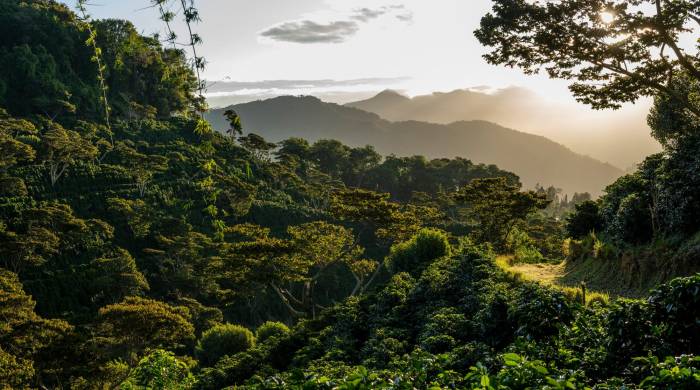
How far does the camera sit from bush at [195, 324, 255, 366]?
20.2m

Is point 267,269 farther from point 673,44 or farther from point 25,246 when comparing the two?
point 673,44

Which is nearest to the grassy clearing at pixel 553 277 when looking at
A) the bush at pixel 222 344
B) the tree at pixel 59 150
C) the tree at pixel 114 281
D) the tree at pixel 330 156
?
the bush at pixel 222 344

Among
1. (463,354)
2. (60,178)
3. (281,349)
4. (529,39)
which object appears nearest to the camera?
(463,354)

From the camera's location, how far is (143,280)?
26156 mm

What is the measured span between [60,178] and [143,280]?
16.9 metres

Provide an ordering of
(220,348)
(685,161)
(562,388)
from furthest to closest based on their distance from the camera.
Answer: (220,348)
(685,161)
(562,388)

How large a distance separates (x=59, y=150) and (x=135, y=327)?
24.6 meters

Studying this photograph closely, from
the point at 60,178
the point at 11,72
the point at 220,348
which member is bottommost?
the point at 220,348

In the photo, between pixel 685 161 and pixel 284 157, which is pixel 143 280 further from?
pixel 284 157

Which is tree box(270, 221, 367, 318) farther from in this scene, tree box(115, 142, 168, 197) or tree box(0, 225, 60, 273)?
tree box(115, 142, 168, 197)

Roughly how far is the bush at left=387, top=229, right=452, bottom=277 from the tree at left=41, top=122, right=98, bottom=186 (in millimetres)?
28754

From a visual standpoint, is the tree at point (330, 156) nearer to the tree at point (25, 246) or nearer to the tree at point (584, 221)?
the tree at point (25, 246)

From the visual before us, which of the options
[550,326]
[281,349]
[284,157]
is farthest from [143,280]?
[284,157]

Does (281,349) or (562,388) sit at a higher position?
(562,388)
